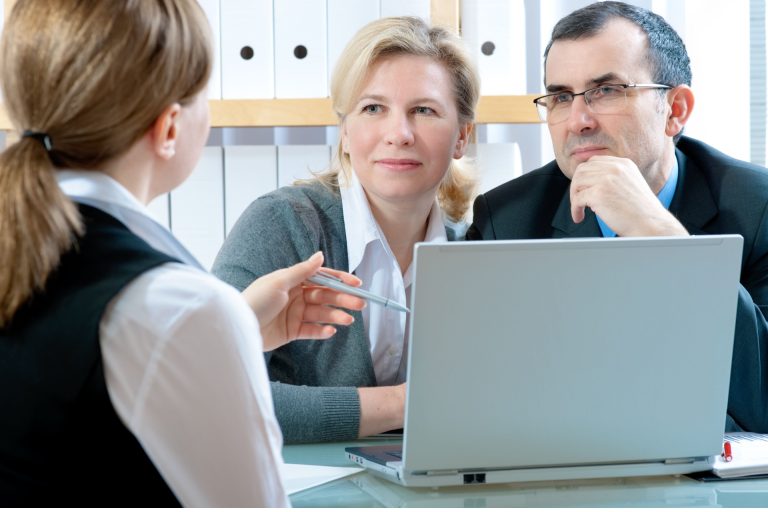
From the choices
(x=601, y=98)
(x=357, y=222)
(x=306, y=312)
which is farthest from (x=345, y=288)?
(x=601, y=98)

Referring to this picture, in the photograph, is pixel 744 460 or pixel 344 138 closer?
pixel 744 460

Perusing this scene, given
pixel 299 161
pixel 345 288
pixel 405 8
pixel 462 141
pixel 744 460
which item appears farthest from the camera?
pixel 299 161

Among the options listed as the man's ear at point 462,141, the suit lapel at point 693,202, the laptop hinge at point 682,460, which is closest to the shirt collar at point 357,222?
the man's ear at point 462,141

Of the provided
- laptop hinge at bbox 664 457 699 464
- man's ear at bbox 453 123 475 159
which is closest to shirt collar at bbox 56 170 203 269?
laptop hinge at bbox 664 457 699 464

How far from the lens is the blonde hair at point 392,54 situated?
177cm

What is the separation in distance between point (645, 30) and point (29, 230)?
134 cm

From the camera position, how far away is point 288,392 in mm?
1416

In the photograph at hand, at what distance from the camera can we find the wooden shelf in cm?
204

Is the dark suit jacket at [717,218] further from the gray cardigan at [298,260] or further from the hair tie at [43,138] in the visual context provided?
the hair tie at [43,138]

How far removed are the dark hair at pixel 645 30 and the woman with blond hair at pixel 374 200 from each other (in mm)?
212

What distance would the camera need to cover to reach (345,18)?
2.04 meters

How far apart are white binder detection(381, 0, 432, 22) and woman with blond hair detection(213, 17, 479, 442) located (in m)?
0.19

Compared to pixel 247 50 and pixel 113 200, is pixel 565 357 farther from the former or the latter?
pixel 247 50

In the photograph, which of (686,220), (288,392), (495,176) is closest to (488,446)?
(288,392)
